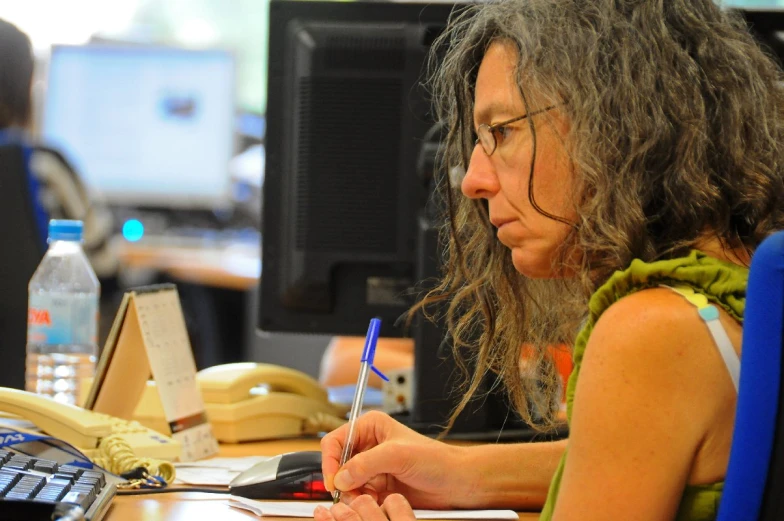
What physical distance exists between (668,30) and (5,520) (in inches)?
28.8

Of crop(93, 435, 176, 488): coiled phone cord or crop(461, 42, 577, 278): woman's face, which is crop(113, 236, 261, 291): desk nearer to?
crop(93, 435, 176, 488): coiled phone cord

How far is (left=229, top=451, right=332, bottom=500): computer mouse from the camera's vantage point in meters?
1.17

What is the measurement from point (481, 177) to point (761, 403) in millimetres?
406

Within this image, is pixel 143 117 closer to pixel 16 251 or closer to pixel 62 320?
pixel 16 251

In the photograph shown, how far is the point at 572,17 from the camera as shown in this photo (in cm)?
101

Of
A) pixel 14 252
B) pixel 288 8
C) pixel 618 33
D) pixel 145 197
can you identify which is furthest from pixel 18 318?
pixel 145 197

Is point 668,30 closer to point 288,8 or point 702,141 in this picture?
point 702,141

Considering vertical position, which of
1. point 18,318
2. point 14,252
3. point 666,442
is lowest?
point 18,318

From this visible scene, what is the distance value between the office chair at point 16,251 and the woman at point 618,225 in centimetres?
89

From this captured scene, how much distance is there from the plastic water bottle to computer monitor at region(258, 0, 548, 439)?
0.97 ft

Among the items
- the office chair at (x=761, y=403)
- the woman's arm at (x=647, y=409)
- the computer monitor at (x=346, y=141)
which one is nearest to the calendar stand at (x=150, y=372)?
the computer monitor at (x=346, y=141)

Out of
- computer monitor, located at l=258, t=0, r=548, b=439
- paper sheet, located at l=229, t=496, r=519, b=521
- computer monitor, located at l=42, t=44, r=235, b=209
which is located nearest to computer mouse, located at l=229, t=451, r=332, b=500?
paper sheet, located at l=229, t=496, r=519, b=521

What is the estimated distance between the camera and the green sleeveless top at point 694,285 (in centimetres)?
84

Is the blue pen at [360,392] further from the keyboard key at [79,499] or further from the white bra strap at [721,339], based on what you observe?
the white bra strap at [721,339]
